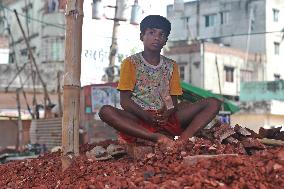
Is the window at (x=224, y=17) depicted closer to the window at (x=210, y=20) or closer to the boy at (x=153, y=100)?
the window at (x=210, y=20)

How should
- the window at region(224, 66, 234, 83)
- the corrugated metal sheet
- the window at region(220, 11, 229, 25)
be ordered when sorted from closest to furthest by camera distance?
1. the corrugated metal sheet
2. the window at region(224, 66, 234, 83)
3. the window at region(220, 11, 229, 25)

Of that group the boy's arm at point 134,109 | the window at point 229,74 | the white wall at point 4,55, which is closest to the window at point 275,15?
the window at point 229,74

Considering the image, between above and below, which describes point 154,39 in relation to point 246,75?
below

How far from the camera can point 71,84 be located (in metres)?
4.44

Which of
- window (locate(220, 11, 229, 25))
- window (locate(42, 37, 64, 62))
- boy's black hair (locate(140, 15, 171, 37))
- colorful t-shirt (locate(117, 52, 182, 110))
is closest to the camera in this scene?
colorful t-shirt (locate(117, 52, 182, 110))

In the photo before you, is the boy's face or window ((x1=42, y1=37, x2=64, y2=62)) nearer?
→ the boy's face

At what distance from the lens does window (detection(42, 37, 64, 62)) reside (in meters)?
Result: 30.4

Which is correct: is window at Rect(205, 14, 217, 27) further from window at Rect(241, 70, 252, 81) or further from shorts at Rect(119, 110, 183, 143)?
shorts at Rect(119, 110, 183, 143)

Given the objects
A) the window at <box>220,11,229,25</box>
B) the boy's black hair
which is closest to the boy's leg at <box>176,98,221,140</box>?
the boy's black hair

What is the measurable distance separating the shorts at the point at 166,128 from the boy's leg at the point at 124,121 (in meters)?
0.08

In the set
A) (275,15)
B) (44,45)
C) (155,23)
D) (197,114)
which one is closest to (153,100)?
(197,114)

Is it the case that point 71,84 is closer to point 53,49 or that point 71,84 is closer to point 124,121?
point 124,121

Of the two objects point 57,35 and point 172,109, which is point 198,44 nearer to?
point 57,35

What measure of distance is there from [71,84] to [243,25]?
120 ft
